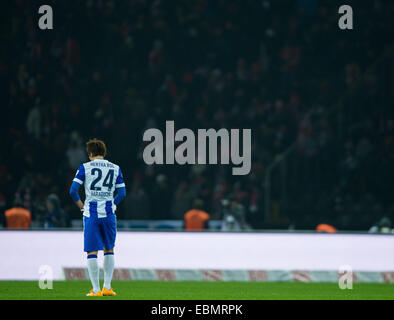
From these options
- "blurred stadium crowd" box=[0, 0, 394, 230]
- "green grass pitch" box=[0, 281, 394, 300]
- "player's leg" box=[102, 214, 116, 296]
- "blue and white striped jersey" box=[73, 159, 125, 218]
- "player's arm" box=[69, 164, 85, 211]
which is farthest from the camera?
"blurred stadium crowd" box=[0, 0, 394, 230]

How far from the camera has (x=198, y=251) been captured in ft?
44.5

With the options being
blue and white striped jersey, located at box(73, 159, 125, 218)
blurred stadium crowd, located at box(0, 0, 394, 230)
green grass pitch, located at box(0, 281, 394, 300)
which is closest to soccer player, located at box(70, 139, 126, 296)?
blue and white striped jersey, located at box(73, 159, 125, 218)

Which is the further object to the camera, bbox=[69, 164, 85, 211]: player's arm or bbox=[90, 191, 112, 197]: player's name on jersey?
bbox=[90, 191, 112, 197]: player's name on jersey

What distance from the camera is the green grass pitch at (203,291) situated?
1031 cm

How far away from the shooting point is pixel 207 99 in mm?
19078

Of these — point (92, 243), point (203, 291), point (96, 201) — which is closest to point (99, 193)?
point (96, 201)

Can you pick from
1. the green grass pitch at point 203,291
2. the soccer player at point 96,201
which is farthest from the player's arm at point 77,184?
the green grass pitch at point 203,291

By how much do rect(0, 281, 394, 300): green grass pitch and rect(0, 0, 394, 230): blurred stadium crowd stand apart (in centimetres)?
306

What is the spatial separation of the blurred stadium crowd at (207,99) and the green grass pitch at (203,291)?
10.0 feet

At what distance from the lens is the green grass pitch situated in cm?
1031

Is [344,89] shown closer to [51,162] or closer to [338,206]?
[338,206]

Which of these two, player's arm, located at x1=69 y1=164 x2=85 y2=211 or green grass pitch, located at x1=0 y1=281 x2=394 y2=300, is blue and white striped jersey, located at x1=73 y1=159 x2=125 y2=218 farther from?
green grass pitch, located at x1=0 y1=281 x2=394 y2=300

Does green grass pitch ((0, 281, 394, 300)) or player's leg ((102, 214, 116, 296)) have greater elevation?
player's leg ((102, 214, 116, 296))

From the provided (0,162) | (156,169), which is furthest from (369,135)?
(0,162)
